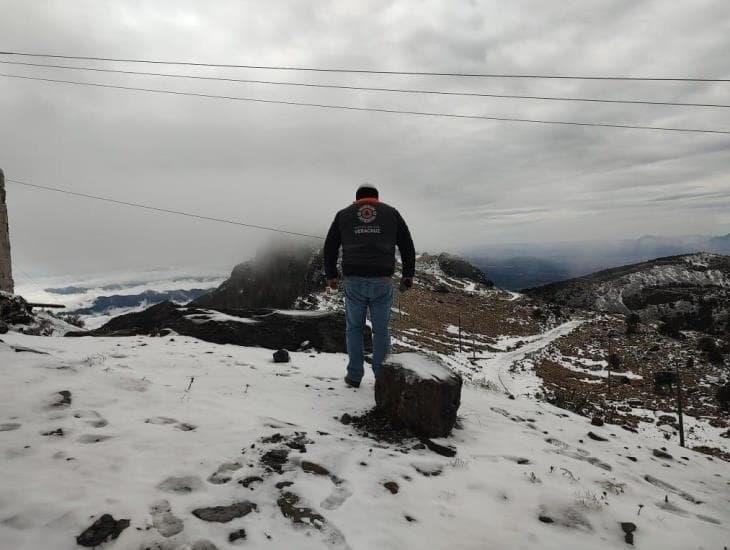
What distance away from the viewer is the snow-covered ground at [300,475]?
2.73 metres

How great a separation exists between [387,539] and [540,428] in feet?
14.0

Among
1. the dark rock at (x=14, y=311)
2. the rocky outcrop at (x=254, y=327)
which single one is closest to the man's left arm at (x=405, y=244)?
the rocky outcrop at (x=254, y=327)

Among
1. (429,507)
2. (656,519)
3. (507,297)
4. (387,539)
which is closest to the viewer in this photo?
(387,539)

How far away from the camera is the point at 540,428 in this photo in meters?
6.12

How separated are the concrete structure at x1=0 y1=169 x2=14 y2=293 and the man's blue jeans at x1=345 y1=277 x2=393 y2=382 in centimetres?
1952

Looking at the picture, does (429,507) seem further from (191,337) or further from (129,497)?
(191,337)

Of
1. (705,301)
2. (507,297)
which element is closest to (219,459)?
(507,297)

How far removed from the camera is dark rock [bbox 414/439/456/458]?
4.49 metres

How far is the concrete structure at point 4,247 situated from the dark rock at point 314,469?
20825 millimetres

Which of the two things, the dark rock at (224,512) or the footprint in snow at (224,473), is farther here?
the footprint in snow at (224,473)

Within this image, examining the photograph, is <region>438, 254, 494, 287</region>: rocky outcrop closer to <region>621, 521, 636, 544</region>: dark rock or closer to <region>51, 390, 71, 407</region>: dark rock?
<region>621, 521, 636, 544</region>: dark rock

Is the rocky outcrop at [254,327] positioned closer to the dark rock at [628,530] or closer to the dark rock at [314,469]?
the dark rock at [314,469]

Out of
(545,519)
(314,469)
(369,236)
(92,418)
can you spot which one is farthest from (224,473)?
(369,236)

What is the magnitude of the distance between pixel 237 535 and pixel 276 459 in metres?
1.15
